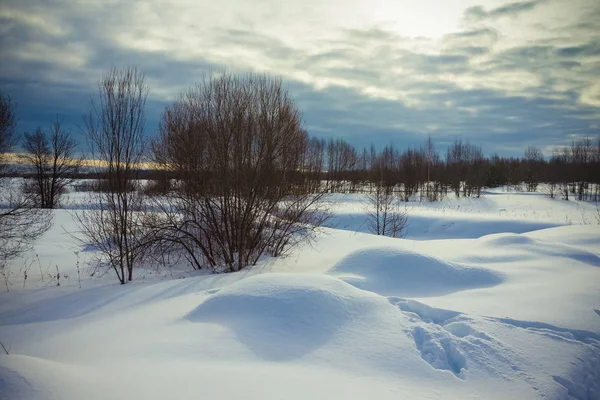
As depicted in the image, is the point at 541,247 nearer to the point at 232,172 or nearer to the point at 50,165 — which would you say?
the point at 232,172

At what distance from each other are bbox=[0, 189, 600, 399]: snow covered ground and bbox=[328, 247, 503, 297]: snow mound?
0.03 meters

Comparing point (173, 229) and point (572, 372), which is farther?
point (173, 229)

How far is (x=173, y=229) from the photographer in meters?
9.77

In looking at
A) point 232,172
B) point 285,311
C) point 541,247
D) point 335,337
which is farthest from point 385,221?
point 335,337

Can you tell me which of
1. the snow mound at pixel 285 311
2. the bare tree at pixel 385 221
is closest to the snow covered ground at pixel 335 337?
the snow mound at pixel 285 311

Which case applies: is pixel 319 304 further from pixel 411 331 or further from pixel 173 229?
pixel 173 229

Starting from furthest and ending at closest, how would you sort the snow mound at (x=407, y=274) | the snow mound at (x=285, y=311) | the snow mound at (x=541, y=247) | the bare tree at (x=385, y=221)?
the bare tree at (x=385, y=221) → the snow mound at (x=541, y=247) → the snow mound at (x=407, y=274) → the snow mound at (x=285, y=311)

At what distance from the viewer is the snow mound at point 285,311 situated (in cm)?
388

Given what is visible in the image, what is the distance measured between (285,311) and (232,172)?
583 cm

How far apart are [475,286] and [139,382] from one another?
6.06 m

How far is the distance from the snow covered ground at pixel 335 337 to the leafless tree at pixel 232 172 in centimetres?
278

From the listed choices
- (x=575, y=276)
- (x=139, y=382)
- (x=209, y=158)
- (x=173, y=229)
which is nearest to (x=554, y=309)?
(x=575, y=276)

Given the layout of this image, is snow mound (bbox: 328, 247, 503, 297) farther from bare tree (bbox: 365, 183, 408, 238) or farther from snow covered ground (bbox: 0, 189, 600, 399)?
bare tree (bbox: 365, 183, 408, 238)

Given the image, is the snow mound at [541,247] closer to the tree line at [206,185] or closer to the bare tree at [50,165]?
the tree line at [206,185]
